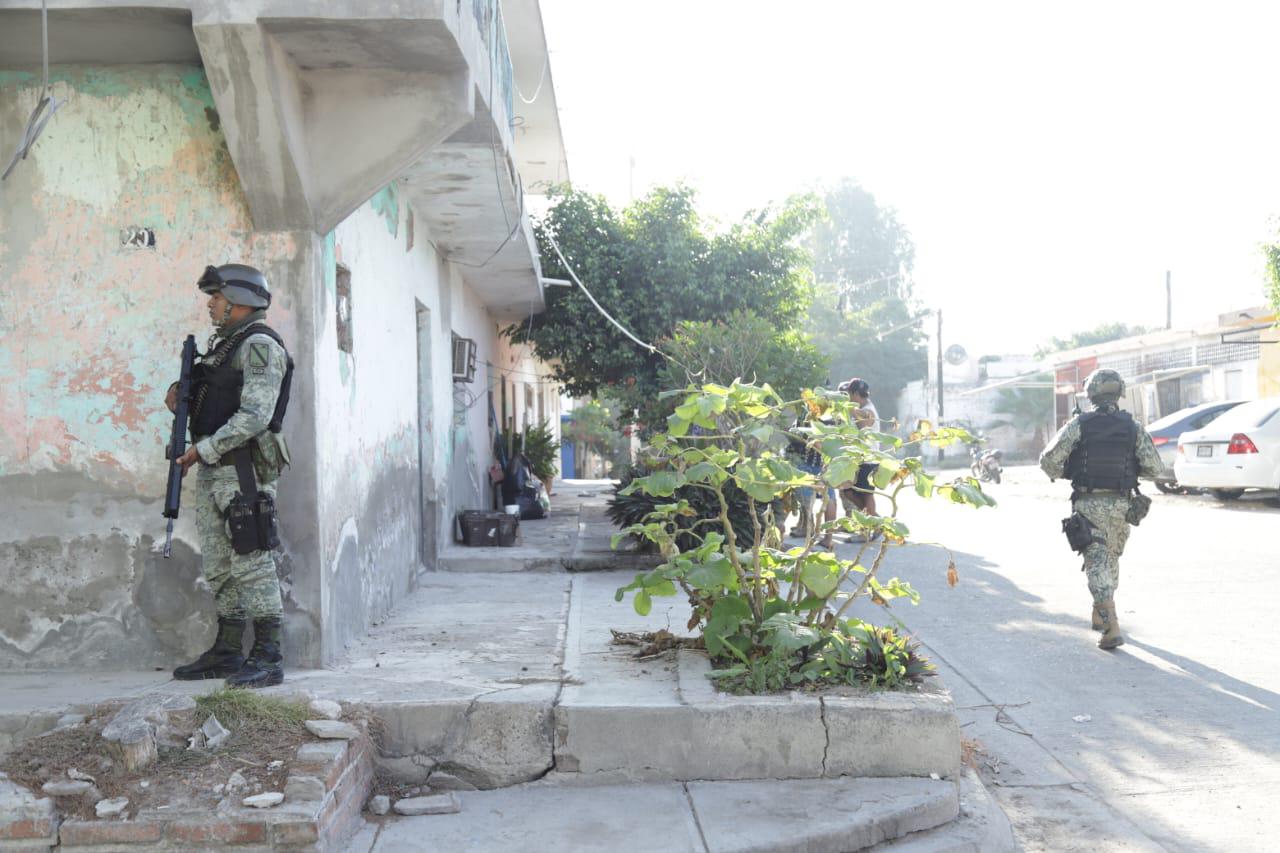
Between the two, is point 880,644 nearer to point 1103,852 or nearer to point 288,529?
point 1103,852

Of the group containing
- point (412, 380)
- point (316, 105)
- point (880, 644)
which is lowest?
point (880, 644)

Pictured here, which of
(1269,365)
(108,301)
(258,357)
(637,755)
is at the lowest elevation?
(637,755)

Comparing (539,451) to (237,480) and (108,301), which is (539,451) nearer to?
(108,301)

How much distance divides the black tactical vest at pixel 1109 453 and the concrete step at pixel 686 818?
3.41 metres

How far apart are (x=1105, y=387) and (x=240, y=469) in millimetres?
5195

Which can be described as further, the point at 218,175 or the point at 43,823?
the point at 218,175

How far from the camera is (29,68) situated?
5055 millimetres

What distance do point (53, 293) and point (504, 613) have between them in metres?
3.09

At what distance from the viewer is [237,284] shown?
15.3ft

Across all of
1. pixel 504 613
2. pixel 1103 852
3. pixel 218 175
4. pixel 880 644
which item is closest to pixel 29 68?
pixel 218 175

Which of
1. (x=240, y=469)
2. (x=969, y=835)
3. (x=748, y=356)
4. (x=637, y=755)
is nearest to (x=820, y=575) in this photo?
(x=637, y=755)

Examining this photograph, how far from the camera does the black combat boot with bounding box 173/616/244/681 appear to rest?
473cm

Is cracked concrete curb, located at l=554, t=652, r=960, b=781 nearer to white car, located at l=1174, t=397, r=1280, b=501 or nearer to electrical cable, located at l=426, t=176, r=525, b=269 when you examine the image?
electrical cable, located at l=426, t=176, r=525, b=269

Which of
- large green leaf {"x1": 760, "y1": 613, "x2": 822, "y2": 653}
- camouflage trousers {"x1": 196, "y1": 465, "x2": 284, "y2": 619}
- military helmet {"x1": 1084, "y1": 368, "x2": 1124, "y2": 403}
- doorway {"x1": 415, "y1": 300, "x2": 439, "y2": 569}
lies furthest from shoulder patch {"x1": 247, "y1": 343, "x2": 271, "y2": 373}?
military helmet {"x1": 1084, "y1": 368, "x2": 1124, "y2": 403}
